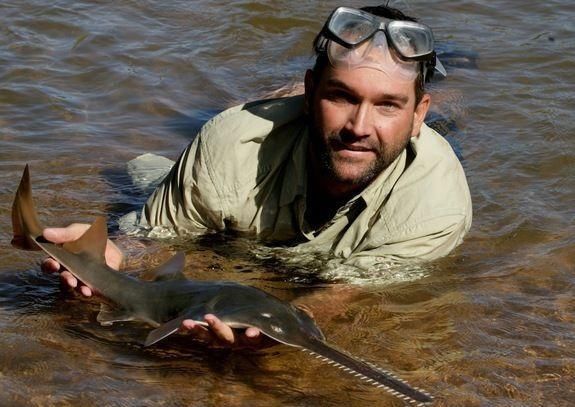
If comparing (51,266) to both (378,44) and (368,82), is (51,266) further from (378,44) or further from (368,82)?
(378,44)

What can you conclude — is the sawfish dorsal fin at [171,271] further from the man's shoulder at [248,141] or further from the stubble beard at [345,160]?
the stubble beard at [345,160]

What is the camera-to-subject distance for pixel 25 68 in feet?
→ 26.8

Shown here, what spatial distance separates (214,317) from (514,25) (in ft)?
23.5

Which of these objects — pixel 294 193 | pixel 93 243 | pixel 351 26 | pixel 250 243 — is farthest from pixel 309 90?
pixel 93 243

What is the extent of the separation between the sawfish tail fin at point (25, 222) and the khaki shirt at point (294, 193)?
0.98 metres

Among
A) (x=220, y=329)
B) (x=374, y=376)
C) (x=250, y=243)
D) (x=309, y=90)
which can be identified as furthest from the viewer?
(x=250, y=243)

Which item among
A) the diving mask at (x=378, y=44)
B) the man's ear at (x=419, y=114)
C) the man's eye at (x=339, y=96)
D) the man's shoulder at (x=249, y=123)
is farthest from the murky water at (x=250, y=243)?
the diving mask at (x=378, y=44)

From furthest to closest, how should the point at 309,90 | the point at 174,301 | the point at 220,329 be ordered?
the point at 309,90 → the point at 174,301 → the point at 220,329

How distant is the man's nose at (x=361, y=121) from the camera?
4500 mm

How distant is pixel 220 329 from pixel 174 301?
35 cm

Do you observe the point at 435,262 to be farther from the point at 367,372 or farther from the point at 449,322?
the point at 367,372

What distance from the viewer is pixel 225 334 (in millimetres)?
3711

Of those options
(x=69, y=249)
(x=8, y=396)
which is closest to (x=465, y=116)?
(x=69, y=249)

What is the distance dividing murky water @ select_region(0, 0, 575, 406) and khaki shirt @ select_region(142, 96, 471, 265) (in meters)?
0.18
